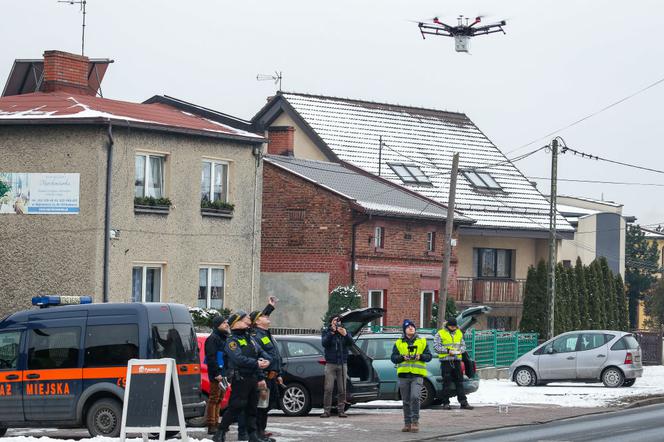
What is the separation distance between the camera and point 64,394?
19391mm

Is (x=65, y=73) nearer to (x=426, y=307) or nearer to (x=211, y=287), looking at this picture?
(x=211, y=287)

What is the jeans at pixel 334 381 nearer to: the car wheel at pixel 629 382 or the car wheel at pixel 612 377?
the car wheel at pixel 612 377

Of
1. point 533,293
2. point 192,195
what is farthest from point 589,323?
point 192,195

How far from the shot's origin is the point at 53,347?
64.5ft

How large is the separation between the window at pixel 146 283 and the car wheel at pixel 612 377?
1121 centimetres

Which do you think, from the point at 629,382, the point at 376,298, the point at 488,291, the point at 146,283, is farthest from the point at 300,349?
the point at 488,291

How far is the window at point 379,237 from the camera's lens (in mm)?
41844

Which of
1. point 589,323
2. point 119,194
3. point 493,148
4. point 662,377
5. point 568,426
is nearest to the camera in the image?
point 568,426

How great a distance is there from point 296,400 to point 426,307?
21036mm

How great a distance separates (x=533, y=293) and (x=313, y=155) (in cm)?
1023

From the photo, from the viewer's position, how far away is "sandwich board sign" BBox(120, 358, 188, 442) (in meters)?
17.0

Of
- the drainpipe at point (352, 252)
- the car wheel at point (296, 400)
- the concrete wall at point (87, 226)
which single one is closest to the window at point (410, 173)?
the drainpipe at point (352, 252)

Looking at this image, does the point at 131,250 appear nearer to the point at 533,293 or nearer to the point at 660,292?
the point at 533,293

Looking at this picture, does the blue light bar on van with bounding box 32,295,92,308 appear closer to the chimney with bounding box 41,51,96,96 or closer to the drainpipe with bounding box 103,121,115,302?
the drainpipe with bounding box 103,121,115,302
